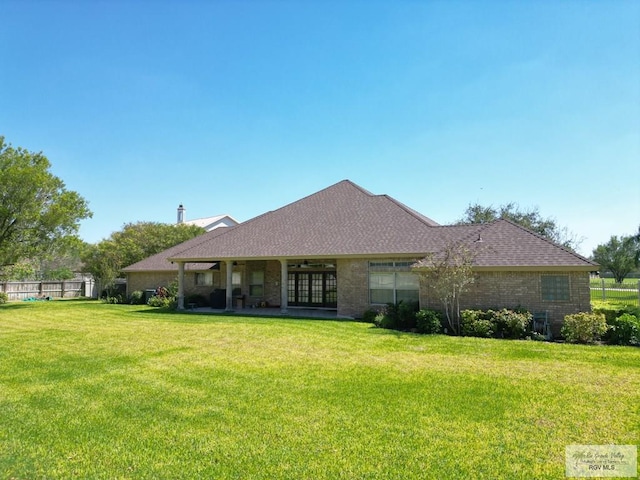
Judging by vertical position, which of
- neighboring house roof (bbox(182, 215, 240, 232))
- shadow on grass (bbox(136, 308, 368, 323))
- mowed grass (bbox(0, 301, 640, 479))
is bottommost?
mowed grass (bbox(0, 301, 640, 479))

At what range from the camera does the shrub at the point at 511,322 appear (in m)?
12.8

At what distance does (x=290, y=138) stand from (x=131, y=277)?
1728cm

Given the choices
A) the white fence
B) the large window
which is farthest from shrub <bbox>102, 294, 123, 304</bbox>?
the large window

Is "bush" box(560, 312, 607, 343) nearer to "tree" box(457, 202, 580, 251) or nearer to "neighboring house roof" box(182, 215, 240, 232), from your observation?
"tree" box(457, 202, 580, 251)

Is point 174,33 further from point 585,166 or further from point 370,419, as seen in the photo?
point 585,166

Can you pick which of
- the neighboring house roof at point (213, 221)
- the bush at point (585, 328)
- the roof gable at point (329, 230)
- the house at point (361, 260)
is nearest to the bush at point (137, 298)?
the house at point (361, 260)

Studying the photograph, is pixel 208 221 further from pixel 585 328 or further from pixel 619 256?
pixel 619 256

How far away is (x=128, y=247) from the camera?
3338 centimetres

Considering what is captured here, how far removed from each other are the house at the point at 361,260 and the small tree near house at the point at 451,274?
Result: 536 mm

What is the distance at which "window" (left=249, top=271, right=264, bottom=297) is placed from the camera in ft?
73.8

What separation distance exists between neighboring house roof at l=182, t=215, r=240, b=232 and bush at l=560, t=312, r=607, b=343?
125ft

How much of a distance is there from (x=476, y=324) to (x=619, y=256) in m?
59.8

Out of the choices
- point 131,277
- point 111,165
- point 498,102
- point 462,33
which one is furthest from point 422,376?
point 131,277

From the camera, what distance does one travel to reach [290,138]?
62.1 ft
